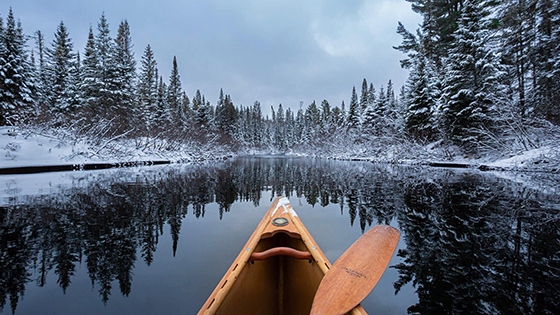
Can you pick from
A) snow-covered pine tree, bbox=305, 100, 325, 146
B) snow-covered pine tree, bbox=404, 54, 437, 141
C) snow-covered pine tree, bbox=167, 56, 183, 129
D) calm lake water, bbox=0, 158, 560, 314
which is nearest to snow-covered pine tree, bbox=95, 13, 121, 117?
snow-covered pine tree, bbox=167, 56, 183, 129

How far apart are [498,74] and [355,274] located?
20052mm

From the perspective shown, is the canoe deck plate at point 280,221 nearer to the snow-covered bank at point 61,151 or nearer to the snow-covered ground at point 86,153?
the snow-covered ground at point 86,153

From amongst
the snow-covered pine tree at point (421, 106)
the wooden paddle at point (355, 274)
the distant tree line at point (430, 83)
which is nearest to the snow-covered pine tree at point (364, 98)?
the distant tree line at point (430, 83)

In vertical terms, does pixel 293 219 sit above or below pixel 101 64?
below

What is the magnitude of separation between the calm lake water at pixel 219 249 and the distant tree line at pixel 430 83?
438 inches

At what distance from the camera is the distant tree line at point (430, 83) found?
1434cm

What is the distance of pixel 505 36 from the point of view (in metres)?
16.7

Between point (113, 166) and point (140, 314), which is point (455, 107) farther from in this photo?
point (113, 166)

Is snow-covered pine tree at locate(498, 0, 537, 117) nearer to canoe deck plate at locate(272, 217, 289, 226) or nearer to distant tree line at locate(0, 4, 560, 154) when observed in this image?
distant tree line at locate(0, 4, 560, 154)

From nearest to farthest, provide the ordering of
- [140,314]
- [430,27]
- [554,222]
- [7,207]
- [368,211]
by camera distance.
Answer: [140,314] → [554,222] → [7,207] → [368,211] → [430,27]

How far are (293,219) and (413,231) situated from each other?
2490 mm

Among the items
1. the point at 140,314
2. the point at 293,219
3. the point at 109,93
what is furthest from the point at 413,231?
the point at 109,93

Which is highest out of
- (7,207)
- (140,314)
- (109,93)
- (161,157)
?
(109,93)

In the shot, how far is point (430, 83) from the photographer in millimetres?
21484
